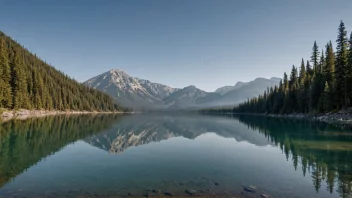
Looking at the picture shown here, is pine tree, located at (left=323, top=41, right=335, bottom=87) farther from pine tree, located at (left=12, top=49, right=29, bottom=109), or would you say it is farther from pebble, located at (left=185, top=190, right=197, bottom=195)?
pine tree, located at (left=12, top=49, right=29, bottom=109)

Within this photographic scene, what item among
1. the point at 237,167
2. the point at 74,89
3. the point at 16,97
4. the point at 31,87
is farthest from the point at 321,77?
the point at 74,89

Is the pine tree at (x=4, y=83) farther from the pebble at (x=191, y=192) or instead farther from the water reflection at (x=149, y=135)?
the pebble at (x=191, y=192)

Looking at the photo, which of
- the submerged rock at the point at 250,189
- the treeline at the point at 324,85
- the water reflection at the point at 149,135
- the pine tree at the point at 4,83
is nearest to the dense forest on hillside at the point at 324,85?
the treeline at the point at 324,85

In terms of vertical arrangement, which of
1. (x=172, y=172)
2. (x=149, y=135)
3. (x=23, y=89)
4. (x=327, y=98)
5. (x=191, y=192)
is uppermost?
(x=23, y=89)

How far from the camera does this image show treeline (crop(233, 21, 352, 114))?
72.6 meters

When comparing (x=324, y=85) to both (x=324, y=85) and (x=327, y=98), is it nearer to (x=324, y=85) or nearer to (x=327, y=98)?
(x=324, y=85)

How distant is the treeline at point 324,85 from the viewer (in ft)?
238

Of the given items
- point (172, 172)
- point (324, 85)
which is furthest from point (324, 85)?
point (172, 172)

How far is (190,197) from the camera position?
46.5 ft

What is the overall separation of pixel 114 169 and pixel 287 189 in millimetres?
14455

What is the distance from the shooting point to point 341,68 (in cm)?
7431

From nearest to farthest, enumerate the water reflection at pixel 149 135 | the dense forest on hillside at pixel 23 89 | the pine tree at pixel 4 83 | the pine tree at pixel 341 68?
the water reflection at pixel 149 135 → the pine tree at pixel 341 68 → the pine tree at pixel 4 83 → the dense forest on hillside at pixel 23 89

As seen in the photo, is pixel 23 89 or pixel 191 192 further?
pixel 23 89

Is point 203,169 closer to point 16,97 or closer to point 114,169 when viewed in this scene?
point 114,169
